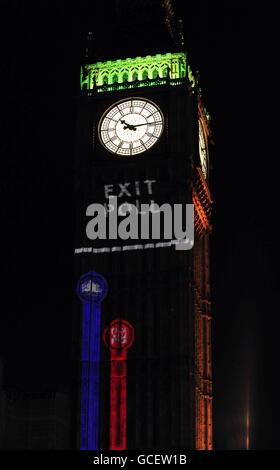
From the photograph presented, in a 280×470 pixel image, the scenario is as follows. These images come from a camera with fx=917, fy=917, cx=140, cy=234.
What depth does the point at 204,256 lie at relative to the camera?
260ft

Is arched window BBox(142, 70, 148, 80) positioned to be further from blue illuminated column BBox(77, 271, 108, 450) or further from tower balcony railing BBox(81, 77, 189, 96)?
blue illuminated column BBox(77, 271, 108, 450)

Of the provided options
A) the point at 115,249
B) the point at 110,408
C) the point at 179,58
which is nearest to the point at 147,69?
the point at 179,58

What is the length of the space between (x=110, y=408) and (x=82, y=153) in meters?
21.1

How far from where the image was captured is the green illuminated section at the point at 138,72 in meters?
75.3

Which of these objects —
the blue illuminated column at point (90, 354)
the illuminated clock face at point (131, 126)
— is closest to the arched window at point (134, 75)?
the illuminated clock face at point (131, 126)

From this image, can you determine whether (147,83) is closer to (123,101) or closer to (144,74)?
(144,74)

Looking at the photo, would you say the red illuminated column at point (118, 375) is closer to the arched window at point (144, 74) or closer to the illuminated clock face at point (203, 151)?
the illuminated clock face at point (203, 151)

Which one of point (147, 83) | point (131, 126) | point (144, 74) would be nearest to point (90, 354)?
point (131, 126)

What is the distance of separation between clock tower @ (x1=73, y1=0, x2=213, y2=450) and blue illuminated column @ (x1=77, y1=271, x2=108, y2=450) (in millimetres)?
77

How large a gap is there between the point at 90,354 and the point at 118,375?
2.63m

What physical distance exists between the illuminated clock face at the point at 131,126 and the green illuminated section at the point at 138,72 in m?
1.88

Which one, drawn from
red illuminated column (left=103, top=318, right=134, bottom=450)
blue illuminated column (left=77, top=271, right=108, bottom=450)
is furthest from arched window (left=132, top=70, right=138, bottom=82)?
red illuminated column (left=103, top=318, right=134, bottom=450)

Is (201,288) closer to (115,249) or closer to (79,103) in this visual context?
(115,249)

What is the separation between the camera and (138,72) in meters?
76.6
